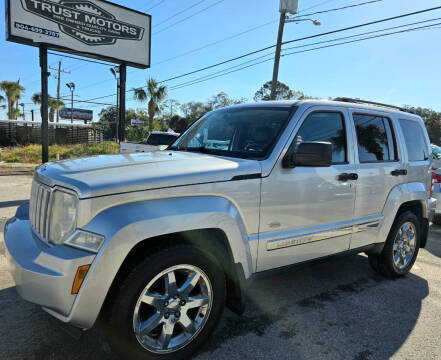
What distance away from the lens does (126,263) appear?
7.16 ft

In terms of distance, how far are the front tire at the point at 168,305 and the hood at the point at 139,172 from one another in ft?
1.53

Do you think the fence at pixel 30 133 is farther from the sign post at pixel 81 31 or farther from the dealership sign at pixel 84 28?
the dealership sign at pixel 84 28

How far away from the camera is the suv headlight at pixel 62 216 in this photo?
6.82 ft

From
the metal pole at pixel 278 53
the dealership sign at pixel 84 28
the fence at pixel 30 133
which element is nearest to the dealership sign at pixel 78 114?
the fence at pixel 30 133

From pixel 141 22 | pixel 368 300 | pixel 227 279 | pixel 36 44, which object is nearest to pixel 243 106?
pixel 227 279

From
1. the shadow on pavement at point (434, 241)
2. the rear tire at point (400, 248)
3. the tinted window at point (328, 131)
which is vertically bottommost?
the shadow on pavement at point (434, 241)

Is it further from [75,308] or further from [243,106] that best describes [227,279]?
[243,106]

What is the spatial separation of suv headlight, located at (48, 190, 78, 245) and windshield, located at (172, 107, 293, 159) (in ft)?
4.51

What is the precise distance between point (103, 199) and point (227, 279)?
3.91 feet

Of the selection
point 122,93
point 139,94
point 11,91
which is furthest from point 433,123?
point 11,91

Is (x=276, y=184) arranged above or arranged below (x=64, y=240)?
above

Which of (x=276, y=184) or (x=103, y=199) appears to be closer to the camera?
(x=103, y=199)

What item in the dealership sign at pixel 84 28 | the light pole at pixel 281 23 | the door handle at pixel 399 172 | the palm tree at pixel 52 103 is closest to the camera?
the door handle at pixel 399 172

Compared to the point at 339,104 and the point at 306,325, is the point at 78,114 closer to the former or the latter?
the point at 339,104
